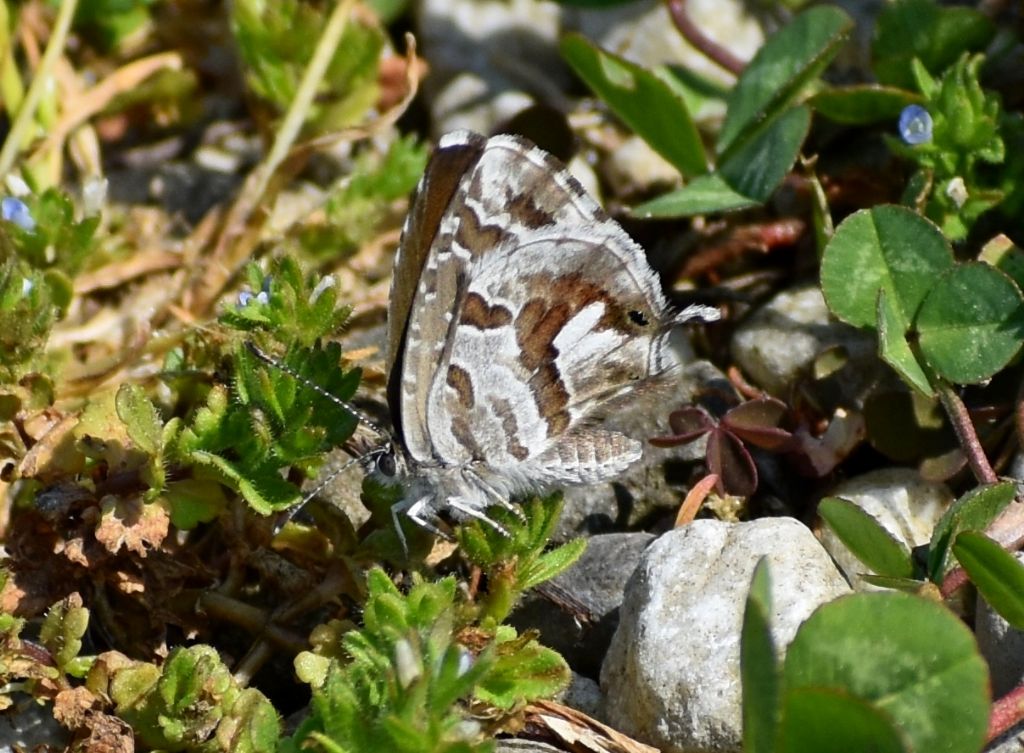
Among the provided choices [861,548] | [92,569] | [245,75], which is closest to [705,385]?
[861,548]

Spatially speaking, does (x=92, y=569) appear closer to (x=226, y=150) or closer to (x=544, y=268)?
(x=544, y=268)

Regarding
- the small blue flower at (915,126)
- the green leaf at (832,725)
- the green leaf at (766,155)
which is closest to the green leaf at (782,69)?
Answer: the green leaf at (766,155)

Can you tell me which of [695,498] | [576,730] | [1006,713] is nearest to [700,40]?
[695,498]

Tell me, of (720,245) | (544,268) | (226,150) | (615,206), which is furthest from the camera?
(226,150)

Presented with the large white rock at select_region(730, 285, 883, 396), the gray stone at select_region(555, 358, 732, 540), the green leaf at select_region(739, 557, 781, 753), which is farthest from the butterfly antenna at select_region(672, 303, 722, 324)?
the green leaf at select_region(739, 557, 781, 753)

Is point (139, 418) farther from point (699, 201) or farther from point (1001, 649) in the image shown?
point (1001, 649)

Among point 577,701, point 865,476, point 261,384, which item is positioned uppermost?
point 261,384

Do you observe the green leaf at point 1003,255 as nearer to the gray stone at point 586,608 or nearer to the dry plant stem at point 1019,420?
the dry plant stem at point 1019,420

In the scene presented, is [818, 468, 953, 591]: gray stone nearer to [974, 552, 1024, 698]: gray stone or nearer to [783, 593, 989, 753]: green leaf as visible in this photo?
[974, 552, 1024, 698]: gray stone
